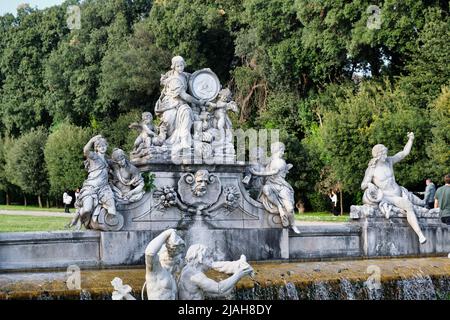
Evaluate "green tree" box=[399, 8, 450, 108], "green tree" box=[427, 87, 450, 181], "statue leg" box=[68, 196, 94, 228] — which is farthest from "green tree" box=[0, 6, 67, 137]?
"statue leg" box=[68, 196, 94, 228]

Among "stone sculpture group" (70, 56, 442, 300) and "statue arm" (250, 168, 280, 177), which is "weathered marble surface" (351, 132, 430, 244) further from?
"statue arm" (250, 168, 280, 177)

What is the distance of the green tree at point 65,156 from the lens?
168 ft

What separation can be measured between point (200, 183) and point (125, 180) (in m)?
1.39

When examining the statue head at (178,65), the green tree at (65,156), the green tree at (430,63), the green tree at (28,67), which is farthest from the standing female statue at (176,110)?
the green tree at (28,67)

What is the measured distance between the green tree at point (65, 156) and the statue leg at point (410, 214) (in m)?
35.8

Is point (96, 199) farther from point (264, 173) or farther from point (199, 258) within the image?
point (199, 258)

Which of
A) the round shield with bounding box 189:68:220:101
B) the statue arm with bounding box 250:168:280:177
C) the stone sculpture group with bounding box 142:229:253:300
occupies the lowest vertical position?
the stone sculpture group with bounding box 142:229:253:300

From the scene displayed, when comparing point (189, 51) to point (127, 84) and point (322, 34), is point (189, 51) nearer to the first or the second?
point (127, 84)

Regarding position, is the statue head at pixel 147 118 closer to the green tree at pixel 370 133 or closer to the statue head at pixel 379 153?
the statue head at pixel 379 153

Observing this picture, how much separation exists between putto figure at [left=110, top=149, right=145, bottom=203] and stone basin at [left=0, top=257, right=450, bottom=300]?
1.32 meters

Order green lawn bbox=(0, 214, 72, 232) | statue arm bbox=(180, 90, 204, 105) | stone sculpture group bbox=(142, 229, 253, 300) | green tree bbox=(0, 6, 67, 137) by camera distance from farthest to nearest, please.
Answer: green tree bbox=(0, 6, 67, 137) < green lawn bbox=(0, 214, 72, 232) < statue arm bbox=(180, 90, 204, 105) < stone sculpture group bbox=(142, 229, 253, 300)

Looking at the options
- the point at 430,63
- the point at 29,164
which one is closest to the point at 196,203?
the point at 430,63

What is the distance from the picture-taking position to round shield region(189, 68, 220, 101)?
1609 cm
